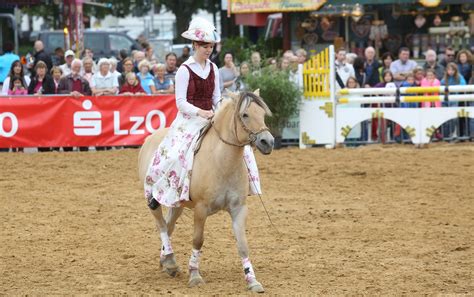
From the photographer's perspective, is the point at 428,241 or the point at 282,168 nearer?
the point at 428,241

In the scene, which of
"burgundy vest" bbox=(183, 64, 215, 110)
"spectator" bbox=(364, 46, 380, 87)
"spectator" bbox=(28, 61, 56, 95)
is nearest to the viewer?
"burgundy vest" bbox=(183, 64, 215, 110)

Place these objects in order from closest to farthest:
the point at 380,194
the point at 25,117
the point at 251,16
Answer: the point at 380,194 < the point at 25,117 < the point at 251,16

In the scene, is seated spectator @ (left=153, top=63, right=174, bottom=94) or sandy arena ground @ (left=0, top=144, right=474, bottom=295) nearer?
sandy arena ground @ (left=0, top=144, right=474, bottom=295)

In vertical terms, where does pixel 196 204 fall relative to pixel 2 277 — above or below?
above

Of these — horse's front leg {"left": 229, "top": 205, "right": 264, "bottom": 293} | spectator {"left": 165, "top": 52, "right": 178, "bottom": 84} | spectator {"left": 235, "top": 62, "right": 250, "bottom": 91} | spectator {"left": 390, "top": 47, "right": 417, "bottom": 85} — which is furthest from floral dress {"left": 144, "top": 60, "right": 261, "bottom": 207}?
spectator {"left": 390, "top": 47, "right": 417, "bottom": 85}

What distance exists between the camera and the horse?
27.3 ft

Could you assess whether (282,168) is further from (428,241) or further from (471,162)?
(428,241)

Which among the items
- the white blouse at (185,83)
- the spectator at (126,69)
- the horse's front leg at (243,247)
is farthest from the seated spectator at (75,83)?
the horse's front leg at (243,247)

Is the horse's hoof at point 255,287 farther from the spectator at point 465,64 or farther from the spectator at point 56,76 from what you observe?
the spectator at point 465,64

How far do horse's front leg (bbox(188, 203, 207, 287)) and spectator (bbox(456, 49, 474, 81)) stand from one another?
13.0 meters

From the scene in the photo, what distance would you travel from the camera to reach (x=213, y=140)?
8.70m

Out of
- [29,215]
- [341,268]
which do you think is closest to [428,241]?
[341,268]

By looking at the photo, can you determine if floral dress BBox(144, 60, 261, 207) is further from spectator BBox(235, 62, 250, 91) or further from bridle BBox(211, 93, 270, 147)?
spectator BBox(235, 62, 250, 91)

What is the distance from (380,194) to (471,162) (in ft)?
11.2
